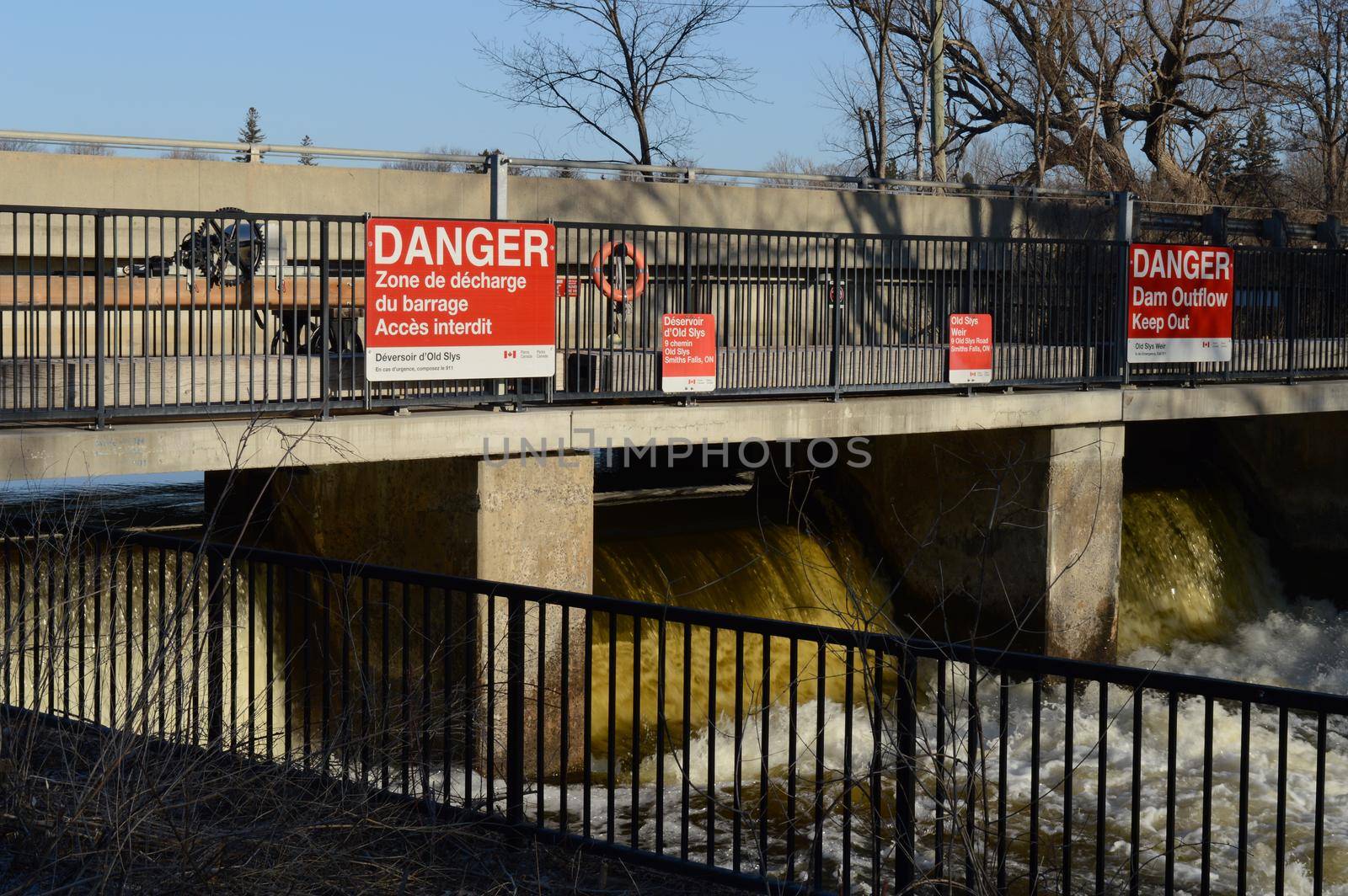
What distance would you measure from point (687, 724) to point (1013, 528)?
1135 centimetres

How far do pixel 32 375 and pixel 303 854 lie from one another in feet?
17.4

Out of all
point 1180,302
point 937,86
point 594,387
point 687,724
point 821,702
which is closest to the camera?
point 821,702

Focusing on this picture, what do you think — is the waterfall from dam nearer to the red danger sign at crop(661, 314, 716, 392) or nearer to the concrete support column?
the concrete support column

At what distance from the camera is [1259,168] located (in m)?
44.1

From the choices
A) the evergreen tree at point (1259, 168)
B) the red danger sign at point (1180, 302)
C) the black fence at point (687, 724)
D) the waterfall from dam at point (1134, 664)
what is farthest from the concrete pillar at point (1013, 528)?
the evergreen tree at point (1259, 168)

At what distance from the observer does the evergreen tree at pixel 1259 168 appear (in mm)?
40875

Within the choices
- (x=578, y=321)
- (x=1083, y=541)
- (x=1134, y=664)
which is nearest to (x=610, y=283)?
(x=578, y=321)

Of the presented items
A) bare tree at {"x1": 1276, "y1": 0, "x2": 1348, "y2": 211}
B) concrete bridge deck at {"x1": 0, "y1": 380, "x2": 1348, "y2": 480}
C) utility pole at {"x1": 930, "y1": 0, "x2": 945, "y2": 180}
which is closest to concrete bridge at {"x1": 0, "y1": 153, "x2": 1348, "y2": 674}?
concrete bridge deck at {"x1": 0, "y1": 380, "x2": 1348, "y2": 480}

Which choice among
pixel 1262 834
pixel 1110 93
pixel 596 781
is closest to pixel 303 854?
pixel 596 781

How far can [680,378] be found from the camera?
38.1ft

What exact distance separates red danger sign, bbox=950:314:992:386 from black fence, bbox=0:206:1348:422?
158 millimetres

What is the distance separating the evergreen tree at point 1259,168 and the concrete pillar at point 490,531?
34418mm

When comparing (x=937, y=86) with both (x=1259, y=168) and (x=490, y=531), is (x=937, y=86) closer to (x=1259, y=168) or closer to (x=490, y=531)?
(x=490, y=531)

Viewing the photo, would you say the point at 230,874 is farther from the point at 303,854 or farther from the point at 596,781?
the point at 596,781
